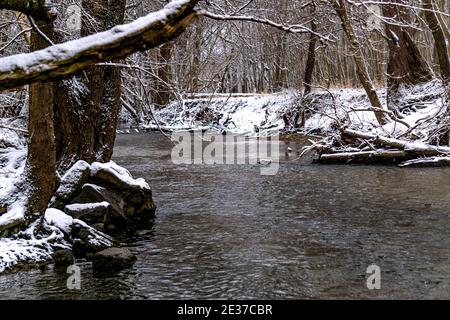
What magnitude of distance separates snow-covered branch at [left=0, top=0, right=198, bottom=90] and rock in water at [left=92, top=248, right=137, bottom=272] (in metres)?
4.00

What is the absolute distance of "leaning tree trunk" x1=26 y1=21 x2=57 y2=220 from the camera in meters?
7.98

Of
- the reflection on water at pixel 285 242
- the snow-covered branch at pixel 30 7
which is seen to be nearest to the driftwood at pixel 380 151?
the reflection on water at pixel 285 242

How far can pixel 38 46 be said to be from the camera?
8094 millimetres

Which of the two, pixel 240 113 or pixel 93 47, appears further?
pixel 240 113

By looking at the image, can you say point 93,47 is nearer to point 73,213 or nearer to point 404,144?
point 73,213

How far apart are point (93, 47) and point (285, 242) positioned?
5.33 m

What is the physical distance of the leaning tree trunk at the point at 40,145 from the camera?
7.98 meters

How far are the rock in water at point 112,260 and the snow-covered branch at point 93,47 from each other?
4002mm

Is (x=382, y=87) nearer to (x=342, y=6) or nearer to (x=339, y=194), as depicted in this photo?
(x=342, y=6)

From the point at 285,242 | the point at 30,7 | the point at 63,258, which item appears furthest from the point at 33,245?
the point at 30,7

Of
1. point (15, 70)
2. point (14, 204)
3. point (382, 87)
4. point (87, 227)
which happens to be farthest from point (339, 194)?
point (382, 87)

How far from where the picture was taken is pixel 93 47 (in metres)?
3.52

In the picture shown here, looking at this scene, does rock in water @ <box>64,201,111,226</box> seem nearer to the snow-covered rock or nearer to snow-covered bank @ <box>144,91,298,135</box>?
the snow-covered rock
